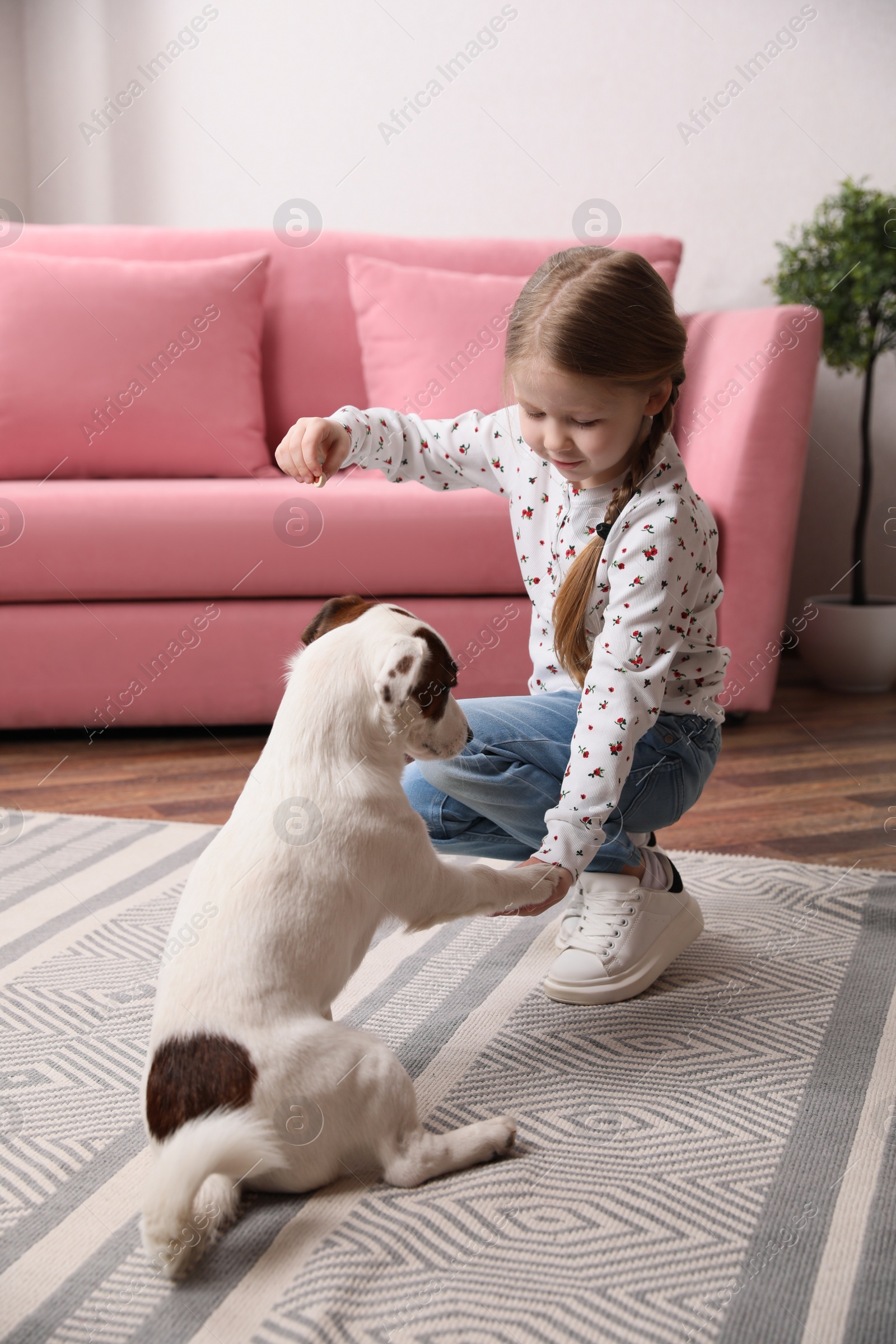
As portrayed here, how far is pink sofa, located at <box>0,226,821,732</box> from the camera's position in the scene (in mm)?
2303

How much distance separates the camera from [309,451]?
1.23 meters

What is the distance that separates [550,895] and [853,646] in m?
2.16

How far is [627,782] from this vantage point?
4.33ft

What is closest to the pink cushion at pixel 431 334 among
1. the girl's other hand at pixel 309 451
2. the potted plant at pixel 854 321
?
the potted plant at pixel 854 321

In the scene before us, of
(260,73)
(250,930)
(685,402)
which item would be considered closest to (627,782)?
(250,930)

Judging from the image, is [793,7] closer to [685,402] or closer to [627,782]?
[685,402]

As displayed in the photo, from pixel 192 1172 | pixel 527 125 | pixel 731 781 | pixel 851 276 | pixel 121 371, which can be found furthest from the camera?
pixel 527 125

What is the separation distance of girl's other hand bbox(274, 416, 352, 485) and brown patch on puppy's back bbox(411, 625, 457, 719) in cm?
33

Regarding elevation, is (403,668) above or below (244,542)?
above

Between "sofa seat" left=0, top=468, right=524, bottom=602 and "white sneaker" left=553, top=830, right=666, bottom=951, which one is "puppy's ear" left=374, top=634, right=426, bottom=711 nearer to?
"white sneaker" left=553, top=830, right=666, bottom=951

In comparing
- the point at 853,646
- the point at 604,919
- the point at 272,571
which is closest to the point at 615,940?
the point at 604,919

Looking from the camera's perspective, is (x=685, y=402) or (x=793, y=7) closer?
(x=685, y=402)

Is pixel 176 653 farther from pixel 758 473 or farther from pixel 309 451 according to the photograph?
pixel 758 473

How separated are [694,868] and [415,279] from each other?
6.07ft
